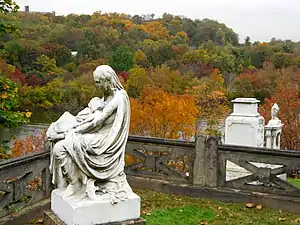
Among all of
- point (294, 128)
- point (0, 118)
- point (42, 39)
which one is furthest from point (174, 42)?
point (0, 118)

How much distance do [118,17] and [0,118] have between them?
73112 mm

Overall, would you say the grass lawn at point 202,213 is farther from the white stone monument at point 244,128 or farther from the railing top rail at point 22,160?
the white stone monument at point 244,128

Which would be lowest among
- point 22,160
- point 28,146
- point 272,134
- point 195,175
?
point 28,146

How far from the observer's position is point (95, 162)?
534 centimetres

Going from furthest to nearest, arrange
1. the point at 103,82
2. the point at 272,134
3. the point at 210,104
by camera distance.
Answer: the point at 210,104 → the point at 272,134 → the point at 103,82

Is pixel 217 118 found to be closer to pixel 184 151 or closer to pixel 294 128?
pixel 294 128

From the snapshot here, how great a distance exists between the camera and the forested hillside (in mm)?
26094

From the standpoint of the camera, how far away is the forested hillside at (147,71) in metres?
26.1

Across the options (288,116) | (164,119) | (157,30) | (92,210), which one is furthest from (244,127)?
(157,30)

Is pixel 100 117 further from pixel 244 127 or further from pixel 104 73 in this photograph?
pixel 244 127

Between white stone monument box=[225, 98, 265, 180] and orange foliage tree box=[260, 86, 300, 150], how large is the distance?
17366 mm

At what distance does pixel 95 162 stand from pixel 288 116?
25.6m

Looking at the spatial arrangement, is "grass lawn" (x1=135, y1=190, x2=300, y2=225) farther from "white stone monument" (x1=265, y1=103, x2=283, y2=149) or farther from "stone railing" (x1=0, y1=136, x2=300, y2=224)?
"white stone monument" (x1=265, y1=103, x2=283, y2=149)

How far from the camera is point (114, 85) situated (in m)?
5.73
